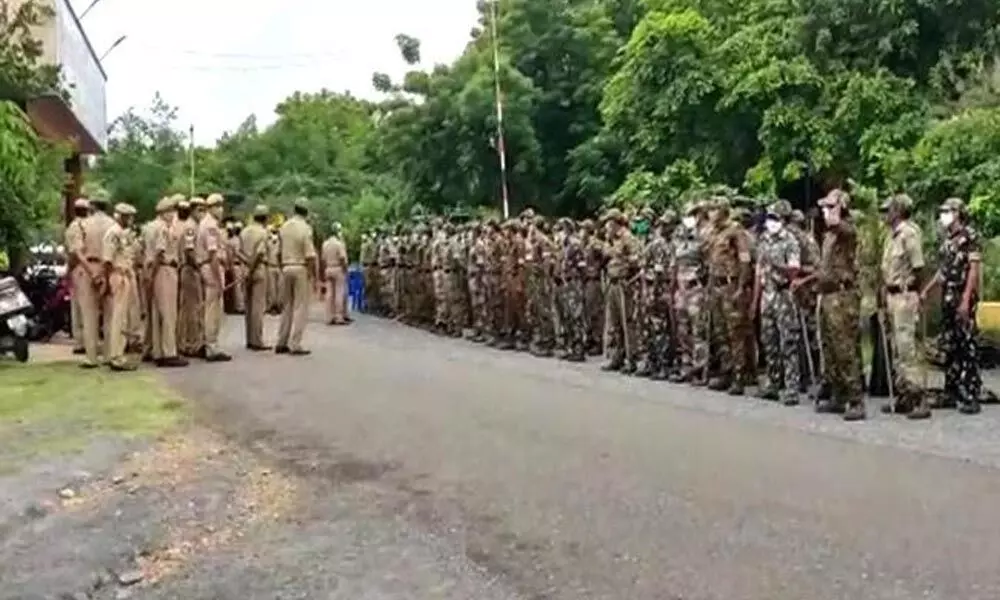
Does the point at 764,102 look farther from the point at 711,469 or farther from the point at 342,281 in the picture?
the point at 711,469

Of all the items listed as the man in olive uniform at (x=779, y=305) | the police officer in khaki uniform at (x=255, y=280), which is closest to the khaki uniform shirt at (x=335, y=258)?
the police officer in khaki uniform at (x=255, y=280)

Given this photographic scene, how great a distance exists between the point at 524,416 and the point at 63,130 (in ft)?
68.1

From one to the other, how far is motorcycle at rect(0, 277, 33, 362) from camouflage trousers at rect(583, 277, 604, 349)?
6.99 m

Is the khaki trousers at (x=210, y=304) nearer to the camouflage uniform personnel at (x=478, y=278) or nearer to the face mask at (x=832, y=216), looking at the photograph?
the camouflage uniform personnel at (x=478, y=278)

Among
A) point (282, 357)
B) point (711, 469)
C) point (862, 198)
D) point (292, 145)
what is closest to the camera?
point (711, 469)

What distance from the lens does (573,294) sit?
20797 mm

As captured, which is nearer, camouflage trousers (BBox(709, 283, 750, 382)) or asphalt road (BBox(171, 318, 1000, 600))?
asphalt road (BBox(171, 318, 1000, 600))

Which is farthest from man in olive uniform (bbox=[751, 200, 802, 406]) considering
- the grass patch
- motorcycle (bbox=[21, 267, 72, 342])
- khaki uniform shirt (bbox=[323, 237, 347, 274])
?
khaki uniform shirt (bbox=[323, 237, 347, 274])

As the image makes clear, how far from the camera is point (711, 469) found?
34.3ft

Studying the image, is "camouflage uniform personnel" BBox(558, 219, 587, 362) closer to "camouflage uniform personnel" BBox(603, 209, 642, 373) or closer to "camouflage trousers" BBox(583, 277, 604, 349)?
"camouflage trousers" BBox(583, 277, 604, 349)

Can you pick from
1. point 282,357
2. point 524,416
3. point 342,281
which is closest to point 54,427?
point 524,416

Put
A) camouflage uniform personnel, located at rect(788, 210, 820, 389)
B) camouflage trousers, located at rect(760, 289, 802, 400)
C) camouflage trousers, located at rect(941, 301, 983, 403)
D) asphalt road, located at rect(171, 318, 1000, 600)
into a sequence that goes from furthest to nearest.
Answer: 1. camouflage uniform personnel, located at rect(788, 210, 820, 389)
2. camouflage trousers, located at rect(760, 289, 802, 400)
3. camouflage trousers, located at rect(941, 301, 983, 403)
4. asphalt road, located at rect(171, 318, 1000, 600)

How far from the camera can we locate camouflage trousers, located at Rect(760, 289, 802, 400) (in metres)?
15.0

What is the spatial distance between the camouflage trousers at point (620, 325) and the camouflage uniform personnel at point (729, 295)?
2486 millimetres
